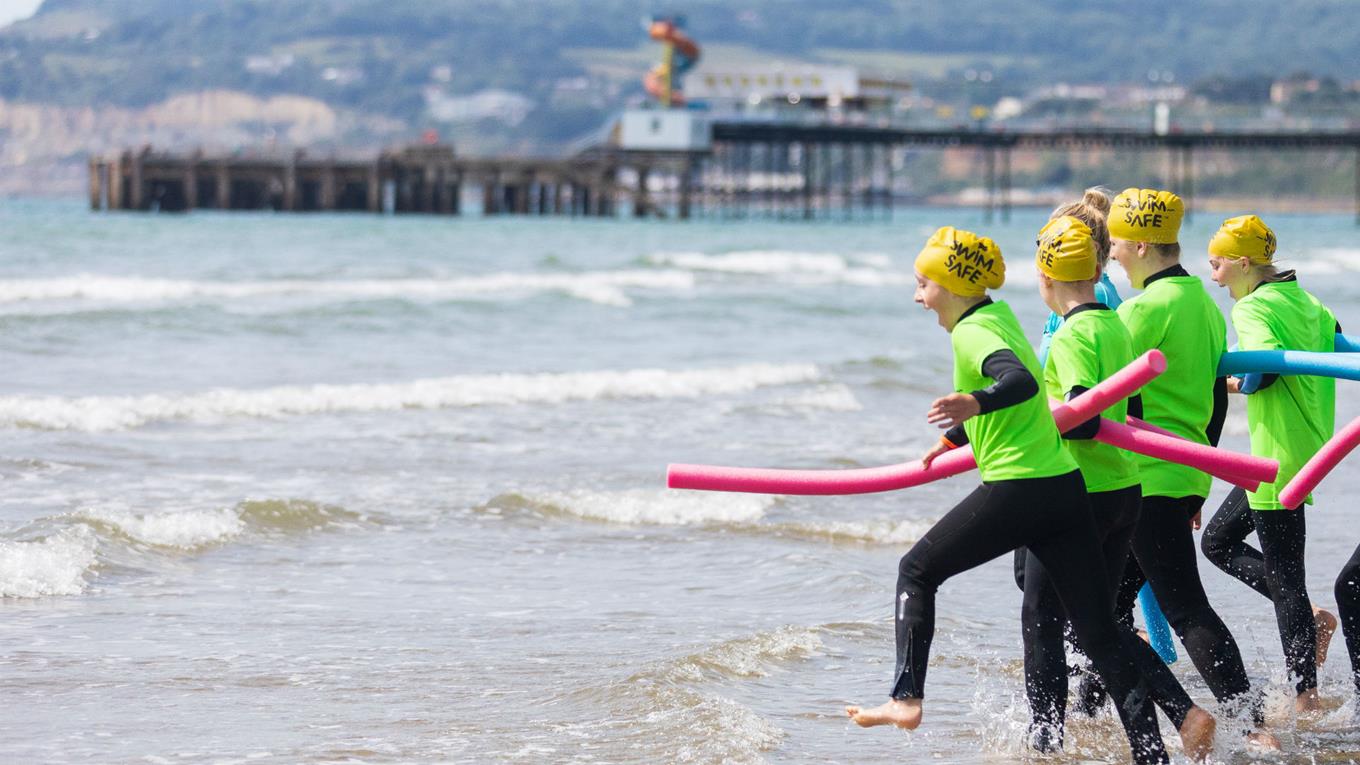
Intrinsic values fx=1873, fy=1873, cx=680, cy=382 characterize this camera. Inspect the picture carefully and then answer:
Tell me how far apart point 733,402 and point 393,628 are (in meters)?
9.10

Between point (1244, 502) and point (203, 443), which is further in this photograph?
point (203, 443)

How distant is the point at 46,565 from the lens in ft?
28.0

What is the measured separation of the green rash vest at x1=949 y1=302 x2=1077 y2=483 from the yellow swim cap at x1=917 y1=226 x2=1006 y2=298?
0.08 m

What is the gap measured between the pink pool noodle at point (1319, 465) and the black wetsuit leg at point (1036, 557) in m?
0.85

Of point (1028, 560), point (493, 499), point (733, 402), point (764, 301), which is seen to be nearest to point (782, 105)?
point (764, 301)

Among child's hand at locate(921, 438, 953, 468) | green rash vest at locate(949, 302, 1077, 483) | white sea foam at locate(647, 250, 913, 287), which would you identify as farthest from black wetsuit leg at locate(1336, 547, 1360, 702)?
white sea foam at locate(647, 250, 913, 287)

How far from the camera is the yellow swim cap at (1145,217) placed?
18.7 feet

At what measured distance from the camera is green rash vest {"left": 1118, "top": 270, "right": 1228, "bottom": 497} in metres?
5.63

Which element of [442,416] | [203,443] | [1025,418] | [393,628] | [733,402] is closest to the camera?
[1025,418]

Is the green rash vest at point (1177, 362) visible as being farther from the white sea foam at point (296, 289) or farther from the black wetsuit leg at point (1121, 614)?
the white sea foam at point (296, 289)

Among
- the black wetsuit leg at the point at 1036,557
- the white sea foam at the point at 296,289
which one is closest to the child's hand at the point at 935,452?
the black wetsuit leg at the point at 1036,557

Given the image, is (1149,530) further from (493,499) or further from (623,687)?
(493,499)

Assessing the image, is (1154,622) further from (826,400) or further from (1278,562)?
(826,400)

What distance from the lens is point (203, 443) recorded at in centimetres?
1348
